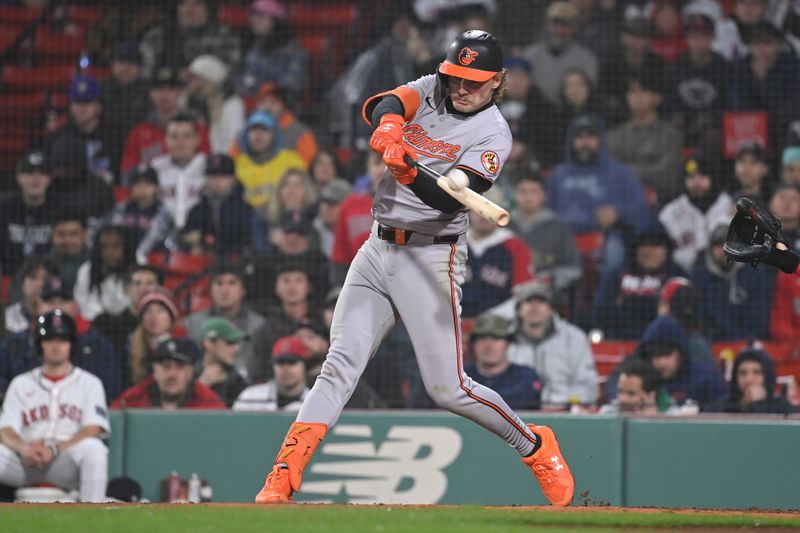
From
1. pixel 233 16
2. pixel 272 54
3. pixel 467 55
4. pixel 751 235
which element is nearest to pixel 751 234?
pixel 751 235

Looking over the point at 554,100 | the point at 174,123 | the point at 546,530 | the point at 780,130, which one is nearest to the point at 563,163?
the point at 554,100

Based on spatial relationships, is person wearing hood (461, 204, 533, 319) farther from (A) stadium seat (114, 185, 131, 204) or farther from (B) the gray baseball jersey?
(B) the gray baseball jersey

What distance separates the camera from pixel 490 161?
4.82 meters

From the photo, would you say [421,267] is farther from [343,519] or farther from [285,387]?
[285,387]

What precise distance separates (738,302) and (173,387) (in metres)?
3.47

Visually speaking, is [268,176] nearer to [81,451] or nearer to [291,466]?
[81,451]

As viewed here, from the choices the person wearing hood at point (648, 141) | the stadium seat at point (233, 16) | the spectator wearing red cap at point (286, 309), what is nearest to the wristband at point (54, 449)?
the spectator wearing red cap at point (286, 309)

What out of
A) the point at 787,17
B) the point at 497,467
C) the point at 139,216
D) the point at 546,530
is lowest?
the point at 497,467

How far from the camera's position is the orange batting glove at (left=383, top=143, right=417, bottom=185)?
4582 mm

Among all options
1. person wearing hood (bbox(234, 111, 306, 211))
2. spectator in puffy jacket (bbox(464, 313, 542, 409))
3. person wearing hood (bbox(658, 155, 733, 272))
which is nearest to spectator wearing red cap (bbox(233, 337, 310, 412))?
spectator in puffy jacket (bbox(464, 313, 542, 409))

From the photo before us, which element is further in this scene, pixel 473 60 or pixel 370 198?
pixel 370 198

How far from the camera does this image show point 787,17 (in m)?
10.1

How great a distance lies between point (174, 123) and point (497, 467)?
12.9ft

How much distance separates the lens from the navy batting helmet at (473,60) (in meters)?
4.84
